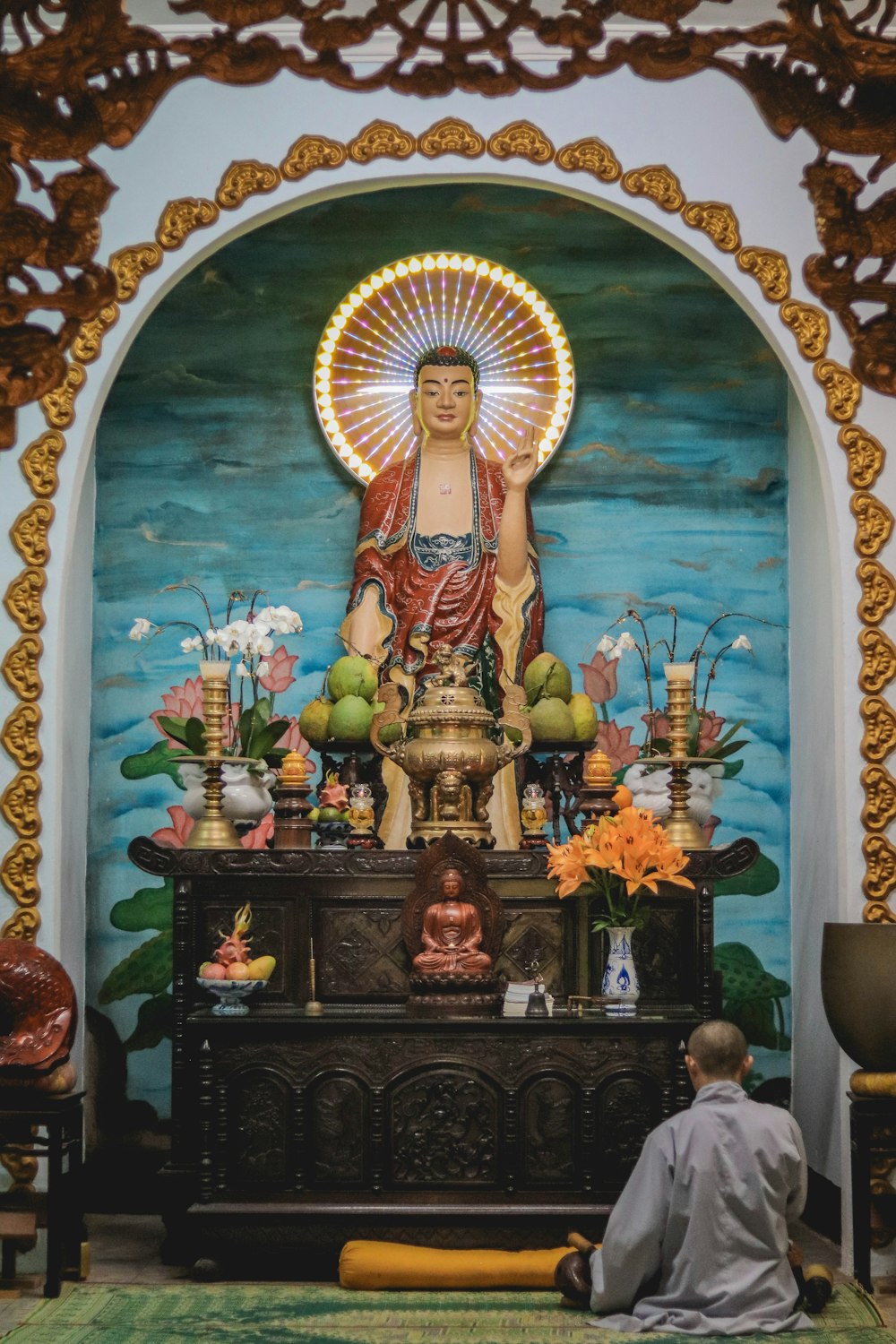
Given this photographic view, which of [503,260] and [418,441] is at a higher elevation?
[503,260]

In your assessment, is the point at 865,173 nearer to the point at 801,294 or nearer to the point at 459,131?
the point at 801,294

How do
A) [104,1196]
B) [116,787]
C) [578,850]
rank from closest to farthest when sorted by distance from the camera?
[578,850] < [104,1196] < [116,787]

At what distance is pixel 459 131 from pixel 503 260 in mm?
1417

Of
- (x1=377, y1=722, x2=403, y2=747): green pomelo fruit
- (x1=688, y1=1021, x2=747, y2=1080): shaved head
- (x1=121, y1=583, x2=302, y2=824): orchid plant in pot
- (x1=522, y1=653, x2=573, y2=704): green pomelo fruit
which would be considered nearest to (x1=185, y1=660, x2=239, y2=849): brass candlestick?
(x1=121, y1=583, x2=302, y2=824): orchid plant in pot

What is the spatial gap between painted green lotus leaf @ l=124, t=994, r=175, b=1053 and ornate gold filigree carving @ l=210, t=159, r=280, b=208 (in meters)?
3.27

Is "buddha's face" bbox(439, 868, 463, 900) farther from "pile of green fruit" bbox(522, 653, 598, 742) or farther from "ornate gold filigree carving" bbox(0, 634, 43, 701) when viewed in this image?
"ornate gold filigree carving" bbox(0, 634, 43, 701)

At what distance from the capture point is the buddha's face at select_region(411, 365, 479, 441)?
24.4ft

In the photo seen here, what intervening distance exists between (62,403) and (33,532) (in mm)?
480

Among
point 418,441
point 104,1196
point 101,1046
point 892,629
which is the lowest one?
point 104,1196

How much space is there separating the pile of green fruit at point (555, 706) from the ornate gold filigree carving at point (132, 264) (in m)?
2.14

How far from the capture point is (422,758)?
6.34m

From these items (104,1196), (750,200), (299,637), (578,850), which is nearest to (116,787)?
(299,637)

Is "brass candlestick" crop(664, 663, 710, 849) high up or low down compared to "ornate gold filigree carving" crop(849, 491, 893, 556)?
down

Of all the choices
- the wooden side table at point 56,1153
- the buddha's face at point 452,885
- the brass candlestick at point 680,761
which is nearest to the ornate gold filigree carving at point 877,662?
the brass candlestick at point 680,761
